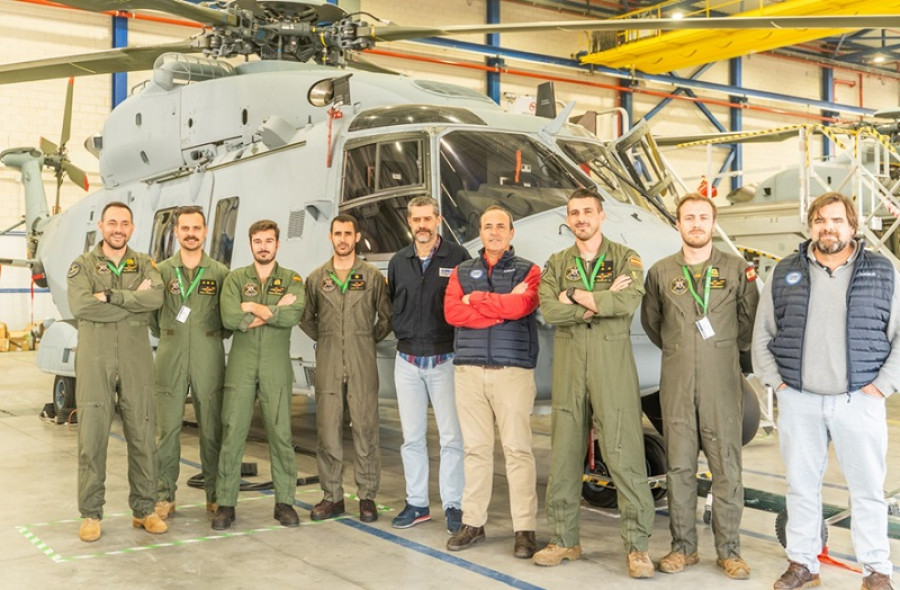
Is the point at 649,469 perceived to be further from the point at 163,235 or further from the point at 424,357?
the point at 163,235

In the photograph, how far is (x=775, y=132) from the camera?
36.0 feet

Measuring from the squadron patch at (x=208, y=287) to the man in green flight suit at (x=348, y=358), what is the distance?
550 mm

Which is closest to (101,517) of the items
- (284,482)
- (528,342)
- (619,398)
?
(284,482)

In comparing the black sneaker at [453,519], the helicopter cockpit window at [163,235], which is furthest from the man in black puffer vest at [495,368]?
the helicopter cockpit window at [163,235]

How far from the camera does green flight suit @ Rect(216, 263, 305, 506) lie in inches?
194

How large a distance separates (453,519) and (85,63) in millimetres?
5242

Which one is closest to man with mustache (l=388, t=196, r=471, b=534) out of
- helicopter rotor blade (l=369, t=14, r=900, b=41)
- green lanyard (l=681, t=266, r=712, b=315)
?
green lanyard (l=681, t=266, r=712, b=315)

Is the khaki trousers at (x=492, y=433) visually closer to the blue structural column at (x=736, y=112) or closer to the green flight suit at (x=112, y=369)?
the green flight suit at (x=112, y=369)

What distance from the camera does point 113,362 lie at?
15.5 ft

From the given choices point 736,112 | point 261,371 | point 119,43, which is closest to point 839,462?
point 261,371

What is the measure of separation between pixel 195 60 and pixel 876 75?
29307 millimetres

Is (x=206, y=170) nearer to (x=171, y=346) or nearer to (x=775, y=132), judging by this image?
(x=171, y=346)

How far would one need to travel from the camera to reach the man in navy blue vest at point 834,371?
3715 mm

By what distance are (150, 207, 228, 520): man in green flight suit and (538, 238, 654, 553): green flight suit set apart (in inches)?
76.9
